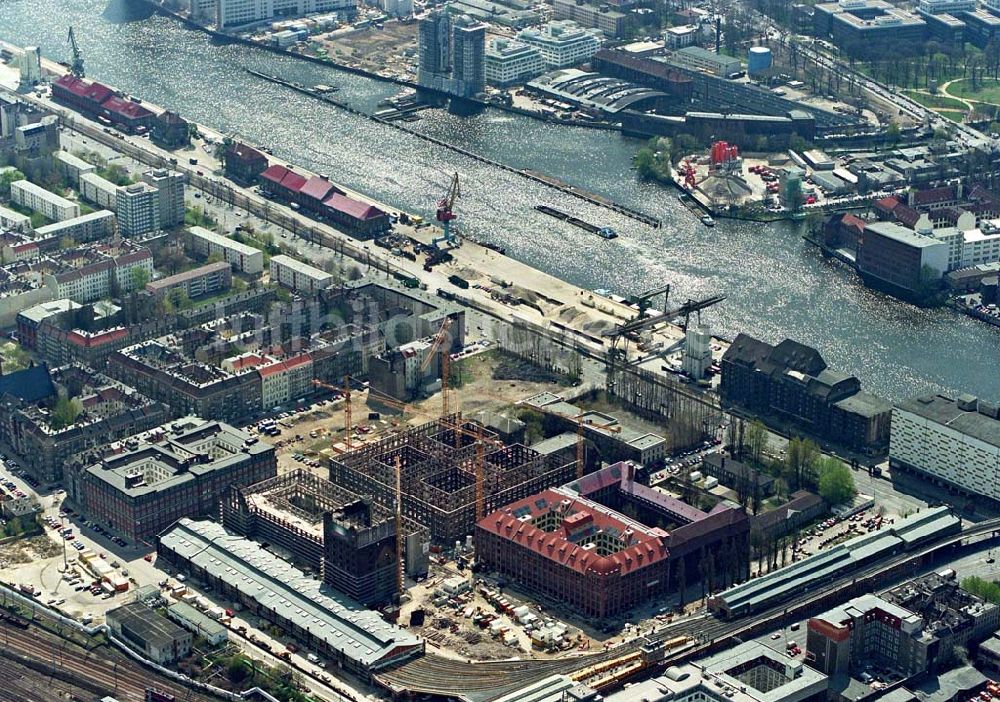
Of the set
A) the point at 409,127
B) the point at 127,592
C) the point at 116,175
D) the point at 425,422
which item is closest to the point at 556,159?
the point at 409,127

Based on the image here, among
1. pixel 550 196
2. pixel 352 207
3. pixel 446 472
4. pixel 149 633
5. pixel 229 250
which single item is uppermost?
pixel 352 207

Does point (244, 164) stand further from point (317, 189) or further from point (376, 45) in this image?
point (376, 45)

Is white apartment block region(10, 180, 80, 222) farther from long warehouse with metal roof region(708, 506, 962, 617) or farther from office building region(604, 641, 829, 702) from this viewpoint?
office building region(604, 641, 829, 702)

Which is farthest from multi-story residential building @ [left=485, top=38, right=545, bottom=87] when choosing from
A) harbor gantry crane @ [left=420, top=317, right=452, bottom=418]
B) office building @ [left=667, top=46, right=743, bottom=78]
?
harbor gantry crane @ [left=420, top=317, right=452, bottom=418]

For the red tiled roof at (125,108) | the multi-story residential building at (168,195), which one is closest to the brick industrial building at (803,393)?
the multi-story residential building at (168,195)

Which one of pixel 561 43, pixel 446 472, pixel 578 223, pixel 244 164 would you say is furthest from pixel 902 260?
pixel 561 43

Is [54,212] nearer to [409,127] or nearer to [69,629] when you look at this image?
[409,127]

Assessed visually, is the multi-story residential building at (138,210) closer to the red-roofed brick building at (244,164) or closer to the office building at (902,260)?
the red-roofed brick building at (244,164)
